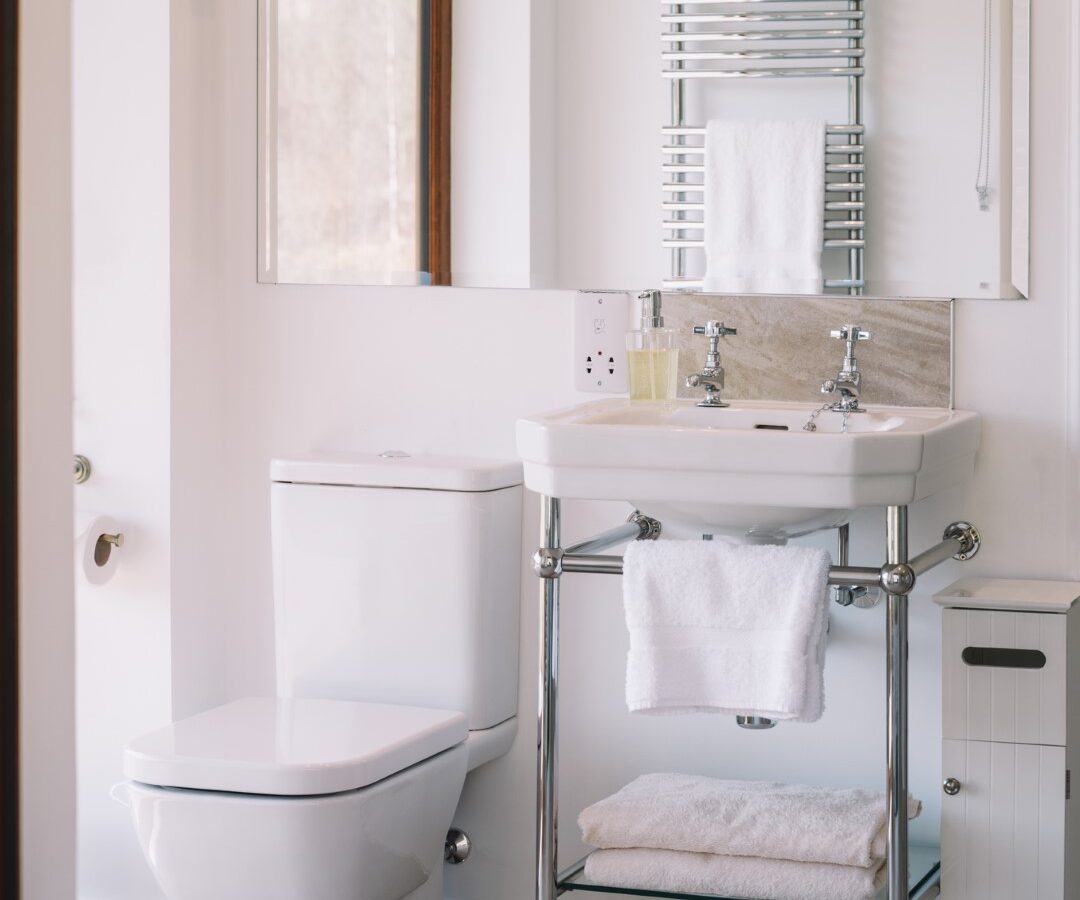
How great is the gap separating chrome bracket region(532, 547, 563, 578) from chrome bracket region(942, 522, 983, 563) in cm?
58

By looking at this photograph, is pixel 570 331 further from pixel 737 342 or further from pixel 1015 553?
pixel 1015 553

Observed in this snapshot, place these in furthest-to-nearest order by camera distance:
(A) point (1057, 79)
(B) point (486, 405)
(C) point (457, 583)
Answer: (B) point (486, 405)
(C) point (457, 583)
(A) point (1057, 79)

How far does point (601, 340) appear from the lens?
215cm

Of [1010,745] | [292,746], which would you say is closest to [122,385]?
[292,746]

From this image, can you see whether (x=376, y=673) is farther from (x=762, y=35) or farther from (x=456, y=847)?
(x=762, y=35)

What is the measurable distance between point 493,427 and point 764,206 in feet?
1.75

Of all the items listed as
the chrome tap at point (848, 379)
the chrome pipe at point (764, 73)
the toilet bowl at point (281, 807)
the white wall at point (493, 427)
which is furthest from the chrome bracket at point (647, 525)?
the chrome pipe at point (764, 73)

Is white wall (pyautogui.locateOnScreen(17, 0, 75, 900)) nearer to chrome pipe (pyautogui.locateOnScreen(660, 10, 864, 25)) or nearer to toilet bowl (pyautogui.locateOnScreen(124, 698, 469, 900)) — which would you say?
toilet bowl (pyautogui.locateOnScreen(124, 698, 469, 900))

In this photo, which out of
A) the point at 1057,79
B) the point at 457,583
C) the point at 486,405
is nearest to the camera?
the point at 1057,79

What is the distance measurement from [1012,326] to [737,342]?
0.38 meters

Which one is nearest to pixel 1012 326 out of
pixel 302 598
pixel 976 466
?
pixel 976 466

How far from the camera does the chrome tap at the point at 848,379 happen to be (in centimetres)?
196

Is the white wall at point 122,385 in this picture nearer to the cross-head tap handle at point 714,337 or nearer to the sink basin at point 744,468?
the sink basin at point 744,468

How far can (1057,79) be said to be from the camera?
1951 mm
